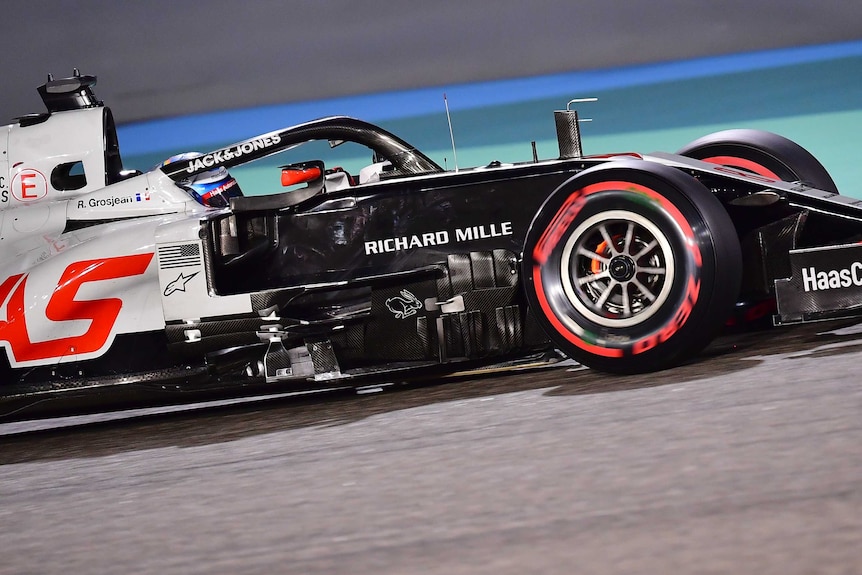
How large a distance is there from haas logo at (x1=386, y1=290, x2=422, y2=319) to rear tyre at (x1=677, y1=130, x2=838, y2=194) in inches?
79.1

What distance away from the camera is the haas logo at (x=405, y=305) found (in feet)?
14.3

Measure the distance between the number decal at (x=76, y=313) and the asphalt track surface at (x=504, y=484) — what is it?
558 millimetres

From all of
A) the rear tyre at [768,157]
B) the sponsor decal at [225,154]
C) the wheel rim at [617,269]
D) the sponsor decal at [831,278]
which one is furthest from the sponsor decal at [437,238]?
the rear tyre at [768,157]

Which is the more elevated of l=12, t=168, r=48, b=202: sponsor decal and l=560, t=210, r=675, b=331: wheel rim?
l=12, t=168, r=48, b=202: sponsor decal

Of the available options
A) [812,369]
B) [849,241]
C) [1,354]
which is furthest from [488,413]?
[1,354]

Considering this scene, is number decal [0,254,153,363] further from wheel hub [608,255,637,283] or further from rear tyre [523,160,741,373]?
wheel hub [608,255,637,283]

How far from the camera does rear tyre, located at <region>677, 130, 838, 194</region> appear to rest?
5.31 metres

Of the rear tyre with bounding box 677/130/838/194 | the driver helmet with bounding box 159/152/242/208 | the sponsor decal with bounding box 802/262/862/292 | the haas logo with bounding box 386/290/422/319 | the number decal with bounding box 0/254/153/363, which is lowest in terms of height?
the sponsor decal with bounding box 802/262/862/292

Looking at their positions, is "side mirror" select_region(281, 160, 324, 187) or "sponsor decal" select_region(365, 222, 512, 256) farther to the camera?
"side mirror" select_region(281, 160, 324, 187)

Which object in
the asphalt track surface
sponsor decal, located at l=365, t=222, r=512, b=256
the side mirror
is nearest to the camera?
the asphalt track surface

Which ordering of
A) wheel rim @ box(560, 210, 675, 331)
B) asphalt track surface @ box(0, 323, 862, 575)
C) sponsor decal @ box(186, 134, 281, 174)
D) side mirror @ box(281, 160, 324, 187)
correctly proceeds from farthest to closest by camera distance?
sponsor decal @ box(186, 134, 281, 174)
side mirror @ box(281, 160, 324, 187)
wheel rim @ box(560, 210, 675, 331)
asphalt track surface @ box(0, 323, 862, 575)

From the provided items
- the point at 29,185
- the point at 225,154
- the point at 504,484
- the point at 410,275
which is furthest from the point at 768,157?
the point at 29,185

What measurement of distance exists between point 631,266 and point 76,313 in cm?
245

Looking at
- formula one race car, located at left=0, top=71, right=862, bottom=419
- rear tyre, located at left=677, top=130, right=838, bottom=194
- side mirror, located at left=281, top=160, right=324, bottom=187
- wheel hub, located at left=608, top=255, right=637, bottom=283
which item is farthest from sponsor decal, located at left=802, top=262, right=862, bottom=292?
side mirror, located at left=281, top=160, right=324, bottom=187
